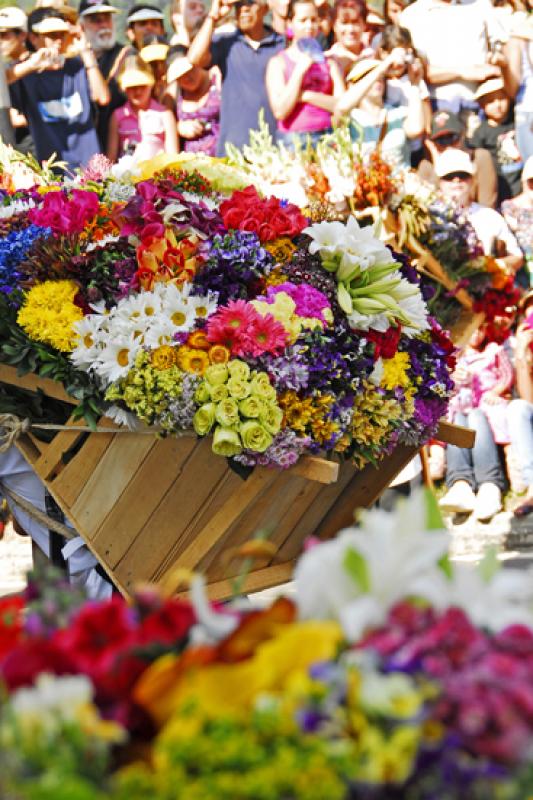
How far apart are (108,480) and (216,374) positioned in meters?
0.47

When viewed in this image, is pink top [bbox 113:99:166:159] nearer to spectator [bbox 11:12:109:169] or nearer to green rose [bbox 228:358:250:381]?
spectator [bbox 11:12:109:169]

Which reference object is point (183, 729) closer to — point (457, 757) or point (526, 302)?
point (457, 757)

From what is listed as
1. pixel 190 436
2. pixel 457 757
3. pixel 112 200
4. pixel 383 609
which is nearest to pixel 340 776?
pixel 457 757

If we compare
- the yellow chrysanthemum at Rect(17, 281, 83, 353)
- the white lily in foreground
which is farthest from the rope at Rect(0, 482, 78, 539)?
the white lily in foreground

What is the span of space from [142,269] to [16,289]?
39 cm

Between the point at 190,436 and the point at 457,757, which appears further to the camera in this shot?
the point at 190,436

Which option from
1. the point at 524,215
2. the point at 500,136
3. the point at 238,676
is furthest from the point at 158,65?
the point at 238,676

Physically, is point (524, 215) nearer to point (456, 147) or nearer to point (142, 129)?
point (456, 147)

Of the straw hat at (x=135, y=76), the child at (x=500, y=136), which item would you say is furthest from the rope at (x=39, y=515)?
the child at (x=500, y=136)

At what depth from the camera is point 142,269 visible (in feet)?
11.3

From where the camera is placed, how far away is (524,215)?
7324 mm

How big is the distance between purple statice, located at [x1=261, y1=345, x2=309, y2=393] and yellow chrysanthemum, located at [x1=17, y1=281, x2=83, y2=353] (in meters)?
0.57

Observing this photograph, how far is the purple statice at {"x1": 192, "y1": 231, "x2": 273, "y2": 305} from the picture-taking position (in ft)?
11.3

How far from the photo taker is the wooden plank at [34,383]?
3.47 metres
